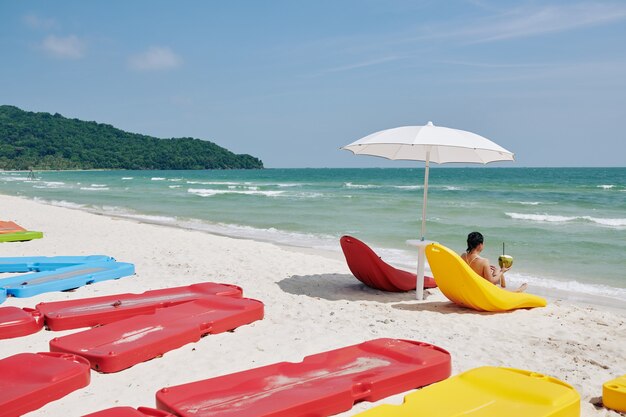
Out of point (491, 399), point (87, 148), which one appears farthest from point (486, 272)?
point (87, 148)

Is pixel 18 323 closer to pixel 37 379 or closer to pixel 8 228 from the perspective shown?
pixel 37 379

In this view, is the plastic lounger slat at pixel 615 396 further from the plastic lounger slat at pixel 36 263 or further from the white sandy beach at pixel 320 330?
the plastic lounger slat at pixel 36 263

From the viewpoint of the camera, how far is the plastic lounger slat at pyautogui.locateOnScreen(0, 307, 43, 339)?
4.80 metres

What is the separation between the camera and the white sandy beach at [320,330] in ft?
13.2

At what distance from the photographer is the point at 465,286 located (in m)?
5.88

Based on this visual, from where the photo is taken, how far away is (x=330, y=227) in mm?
14961

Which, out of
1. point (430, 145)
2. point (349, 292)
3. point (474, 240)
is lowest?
point (349, 292)

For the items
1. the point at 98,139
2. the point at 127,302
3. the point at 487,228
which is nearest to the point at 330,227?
the point at 487,228

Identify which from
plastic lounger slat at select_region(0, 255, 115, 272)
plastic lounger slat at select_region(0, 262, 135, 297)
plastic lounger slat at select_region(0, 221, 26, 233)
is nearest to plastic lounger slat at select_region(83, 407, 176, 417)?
plastic lounger slat at select_region(0, 262, 135, 297)

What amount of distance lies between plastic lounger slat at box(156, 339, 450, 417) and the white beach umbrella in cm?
222

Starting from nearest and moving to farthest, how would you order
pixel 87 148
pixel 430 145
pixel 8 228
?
pixel 430 145
pixel 8 228
pixel 87 148

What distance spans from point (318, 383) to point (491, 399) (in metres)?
1.09

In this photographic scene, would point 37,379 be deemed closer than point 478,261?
Yes

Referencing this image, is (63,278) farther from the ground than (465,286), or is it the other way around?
(465,286)
